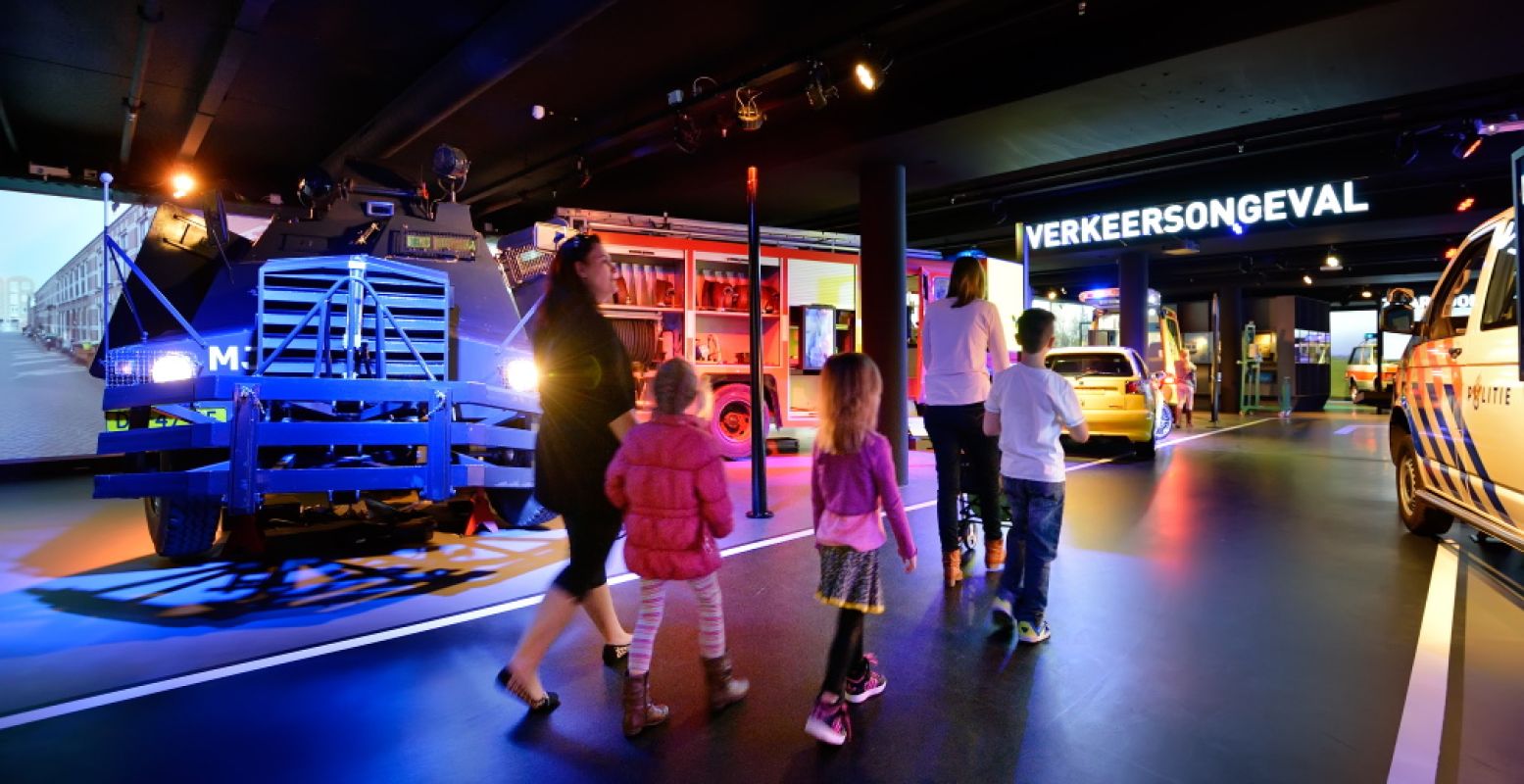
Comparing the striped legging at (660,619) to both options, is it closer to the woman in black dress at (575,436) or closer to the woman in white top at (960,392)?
the woman in black dress at (575,436)

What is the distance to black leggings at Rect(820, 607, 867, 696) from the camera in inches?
104

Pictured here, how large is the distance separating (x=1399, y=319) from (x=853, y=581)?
5.65m

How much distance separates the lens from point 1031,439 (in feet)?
11.4

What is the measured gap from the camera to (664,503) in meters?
2.68

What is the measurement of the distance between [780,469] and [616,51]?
5.22 m

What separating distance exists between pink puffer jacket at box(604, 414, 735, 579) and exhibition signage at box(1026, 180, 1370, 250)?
32.9ft

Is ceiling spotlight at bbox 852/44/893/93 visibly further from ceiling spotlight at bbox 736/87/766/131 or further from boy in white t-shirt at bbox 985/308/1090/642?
boy in white t-shirt at bbox 985/308/1090/642

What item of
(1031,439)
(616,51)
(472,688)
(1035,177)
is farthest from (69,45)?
(1035,177)

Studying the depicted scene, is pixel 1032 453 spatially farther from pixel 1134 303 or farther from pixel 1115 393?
pixel 1134 303

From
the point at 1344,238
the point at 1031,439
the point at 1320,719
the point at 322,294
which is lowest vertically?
the point at 1320,719

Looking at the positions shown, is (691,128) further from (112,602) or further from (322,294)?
(112,602)

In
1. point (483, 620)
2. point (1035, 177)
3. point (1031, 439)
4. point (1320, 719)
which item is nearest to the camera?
point (1320, 719)

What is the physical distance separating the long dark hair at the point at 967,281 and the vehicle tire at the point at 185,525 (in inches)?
181

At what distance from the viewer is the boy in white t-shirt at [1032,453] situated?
3445 mm
